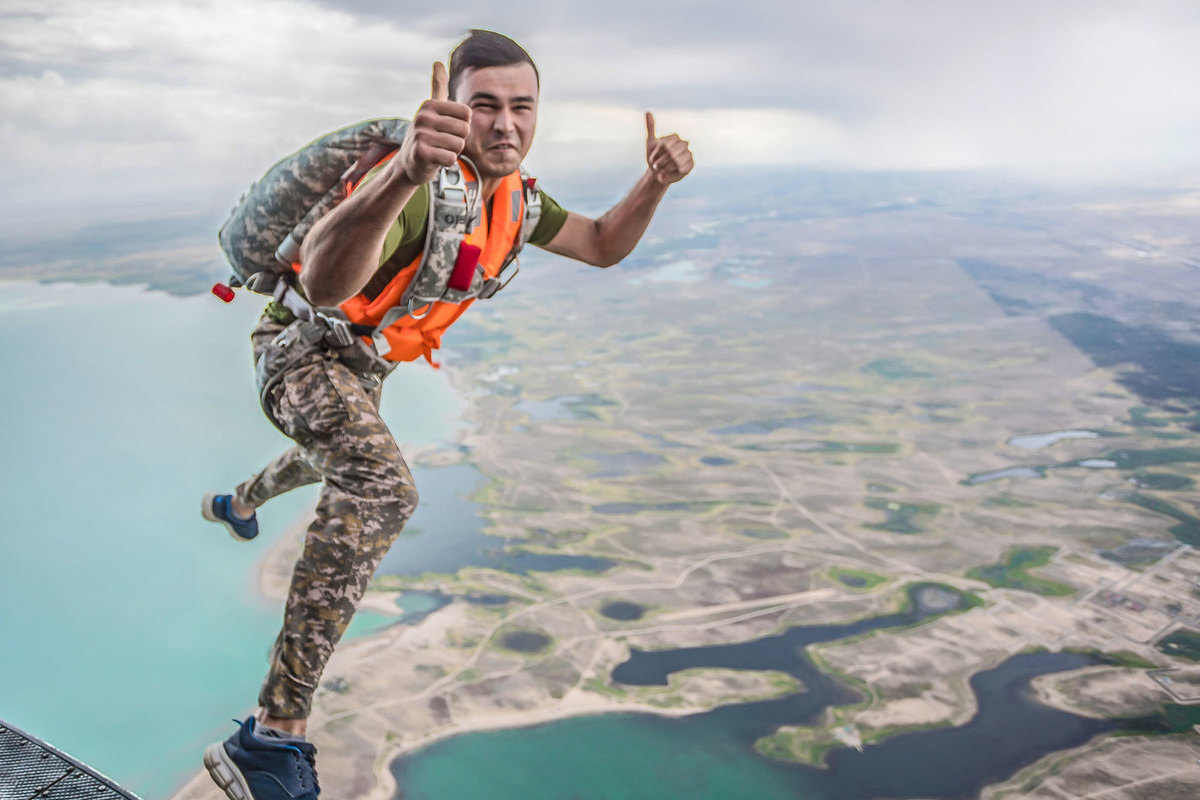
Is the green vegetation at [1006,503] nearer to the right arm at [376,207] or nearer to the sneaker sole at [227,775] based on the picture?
the sneaker sole at [227,775]

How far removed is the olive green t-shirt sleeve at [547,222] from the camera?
12.4ft

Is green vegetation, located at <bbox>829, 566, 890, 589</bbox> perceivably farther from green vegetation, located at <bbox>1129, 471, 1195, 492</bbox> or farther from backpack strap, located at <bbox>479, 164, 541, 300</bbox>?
backpack strap, located at <bbox>479, 164, 541, 300</bbox>

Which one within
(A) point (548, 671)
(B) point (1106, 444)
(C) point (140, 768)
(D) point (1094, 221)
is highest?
(D) point (1094, 221)

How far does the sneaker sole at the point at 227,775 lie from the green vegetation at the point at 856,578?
48.7 meters

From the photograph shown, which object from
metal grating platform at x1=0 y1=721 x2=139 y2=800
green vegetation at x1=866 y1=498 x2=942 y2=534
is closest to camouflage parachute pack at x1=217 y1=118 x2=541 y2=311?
metal grating platform at x1=0 y1=721 x2=139 y2=800

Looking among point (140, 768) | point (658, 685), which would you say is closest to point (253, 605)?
point (140, 768)

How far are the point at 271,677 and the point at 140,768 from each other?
140ft

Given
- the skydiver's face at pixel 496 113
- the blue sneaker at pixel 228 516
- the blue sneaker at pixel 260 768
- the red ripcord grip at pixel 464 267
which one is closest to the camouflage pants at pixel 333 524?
the blue sneaker at pixel 260 768

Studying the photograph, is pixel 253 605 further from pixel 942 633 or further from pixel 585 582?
pixel 942 633

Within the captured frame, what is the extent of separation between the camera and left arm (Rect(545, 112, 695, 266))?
3.62 meters

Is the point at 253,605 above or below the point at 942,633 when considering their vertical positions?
below

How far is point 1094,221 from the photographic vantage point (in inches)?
4658

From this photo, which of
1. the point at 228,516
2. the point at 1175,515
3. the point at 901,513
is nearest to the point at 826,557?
the point at 901,513

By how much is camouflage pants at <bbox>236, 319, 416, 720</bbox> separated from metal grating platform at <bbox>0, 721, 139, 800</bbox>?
0.71m
